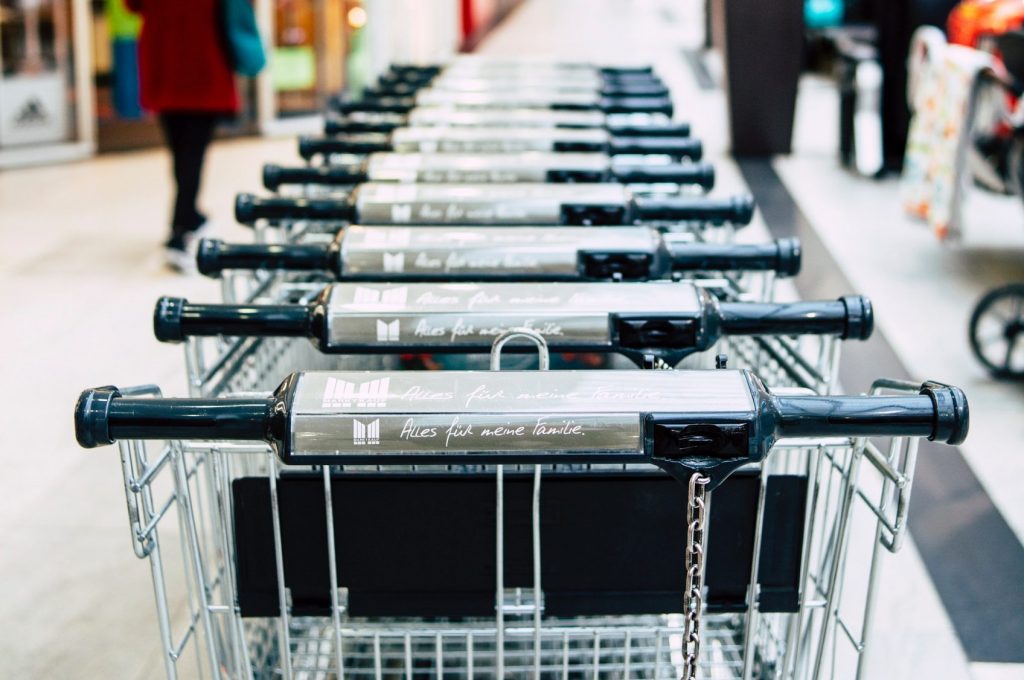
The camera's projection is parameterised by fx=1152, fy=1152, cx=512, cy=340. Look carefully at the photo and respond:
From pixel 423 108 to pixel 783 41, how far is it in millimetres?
4252

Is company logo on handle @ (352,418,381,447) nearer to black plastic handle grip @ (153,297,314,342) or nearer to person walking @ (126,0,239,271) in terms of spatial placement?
black plastic handle grip @ (153,297,314,342)

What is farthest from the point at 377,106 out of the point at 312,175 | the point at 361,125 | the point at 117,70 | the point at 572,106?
the point at 117,70

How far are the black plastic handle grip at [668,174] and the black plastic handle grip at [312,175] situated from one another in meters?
0.54

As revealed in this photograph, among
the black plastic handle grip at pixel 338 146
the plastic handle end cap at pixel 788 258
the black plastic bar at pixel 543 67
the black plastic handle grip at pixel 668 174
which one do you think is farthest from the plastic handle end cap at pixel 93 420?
the black plastic bar at pixel 543 67

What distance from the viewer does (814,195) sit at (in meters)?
6.16

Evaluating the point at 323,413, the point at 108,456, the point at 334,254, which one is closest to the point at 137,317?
the point at 108,456

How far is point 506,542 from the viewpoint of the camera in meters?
1.45

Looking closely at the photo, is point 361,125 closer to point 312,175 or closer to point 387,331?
point 312,175

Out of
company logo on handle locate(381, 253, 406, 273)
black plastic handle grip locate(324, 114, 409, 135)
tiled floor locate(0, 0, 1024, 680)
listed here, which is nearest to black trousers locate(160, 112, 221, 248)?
tiled floor locate(0, 0, 1024, 680)

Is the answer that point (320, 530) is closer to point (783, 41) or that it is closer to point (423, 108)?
point (423, 108)

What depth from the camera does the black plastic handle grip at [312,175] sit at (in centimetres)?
240

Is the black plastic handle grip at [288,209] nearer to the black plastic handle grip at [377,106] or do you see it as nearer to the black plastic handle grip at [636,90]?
the black plastic handle grip at [377,106]

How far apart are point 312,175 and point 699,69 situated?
882cm

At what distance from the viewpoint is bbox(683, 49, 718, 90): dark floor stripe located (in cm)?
982
